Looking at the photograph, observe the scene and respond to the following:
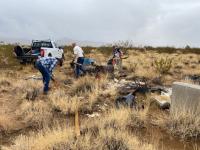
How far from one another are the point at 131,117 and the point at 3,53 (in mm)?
28248

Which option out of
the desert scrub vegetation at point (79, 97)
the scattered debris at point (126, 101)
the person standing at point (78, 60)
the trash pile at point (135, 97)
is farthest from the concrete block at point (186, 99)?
the person standing at point (78, 60)

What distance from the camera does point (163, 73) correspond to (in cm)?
2358

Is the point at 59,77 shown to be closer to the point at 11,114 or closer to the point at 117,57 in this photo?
the point at 117,57

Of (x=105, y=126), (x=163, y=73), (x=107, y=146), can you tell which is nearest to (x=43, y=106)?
(x=105, y=126)

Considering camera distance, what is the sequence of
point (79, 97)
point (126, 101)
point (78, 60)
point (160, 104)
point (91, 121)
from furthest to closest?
point (78, 60) < point (79, 97) < point (126, 101) < point (160, 104) < point (91, 121)

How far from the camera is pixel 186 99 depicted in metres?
10.3

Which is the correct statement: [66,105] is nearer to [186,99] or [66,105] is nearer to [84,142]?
[186,99]

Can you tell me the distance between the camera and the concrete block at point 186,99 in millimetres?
9984

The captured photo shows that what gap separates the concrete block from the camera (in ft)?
32.8

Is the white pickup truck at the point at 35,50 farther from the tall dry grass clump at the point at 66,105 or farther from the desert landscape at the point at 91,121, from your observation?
the tall dry grass clump at the point at 66,105

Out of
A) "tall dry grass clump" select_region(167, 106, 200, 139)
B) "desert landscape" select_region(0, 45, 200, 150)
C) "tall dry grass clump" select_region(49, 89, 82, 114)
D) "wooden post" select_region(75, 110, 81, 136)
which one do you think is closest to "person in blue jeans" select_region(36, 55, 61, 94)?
"desert landscape" select_region(0, 45, 200, 150)

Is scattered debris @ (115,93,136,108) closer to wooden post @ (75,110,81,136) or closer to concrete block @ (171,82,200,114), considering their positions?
wooden post @ (75,110,81,136)

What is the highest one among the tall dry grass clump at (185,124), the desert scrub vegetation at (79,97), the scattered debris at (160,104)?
the tall dry grass clump at (185,124)

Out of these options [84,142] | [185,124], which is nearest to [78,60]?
[185,124]
